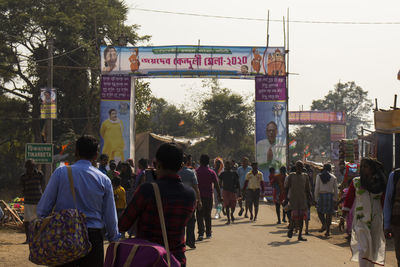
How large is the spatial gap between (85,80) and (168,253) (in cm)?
3733

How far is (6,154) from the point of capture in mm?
41250

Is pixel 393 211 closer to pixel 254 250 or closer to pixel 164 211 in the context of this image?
pixel 164 211

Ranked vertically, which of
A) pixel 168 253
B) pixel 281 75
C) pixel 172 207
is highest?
pixel 281 75

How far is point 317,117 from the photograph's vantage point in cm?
8900

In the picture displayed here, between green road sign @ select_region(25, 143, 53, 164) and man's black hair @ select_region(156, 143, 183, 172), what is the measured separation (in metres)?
Answer: 12.9

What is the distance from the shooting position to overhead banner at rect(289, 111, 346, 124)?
88.3 m

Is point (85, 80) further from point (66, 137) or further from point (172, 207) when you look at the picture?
point (172, 207)

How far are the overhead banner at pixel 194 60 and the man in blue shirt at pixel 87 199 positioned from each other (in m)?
24.6

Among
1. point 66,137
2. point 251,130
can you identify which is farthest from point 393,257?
point 251,130

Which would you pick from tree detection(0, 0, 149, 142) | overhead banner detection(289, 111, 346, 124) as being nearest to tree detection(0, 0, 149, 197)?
tree detection(0, 0, 149, 142)

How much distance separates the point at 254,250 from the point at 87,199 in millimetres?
6810

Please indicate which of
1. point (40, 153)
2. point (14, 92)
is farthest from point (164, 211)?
point (14, 92)

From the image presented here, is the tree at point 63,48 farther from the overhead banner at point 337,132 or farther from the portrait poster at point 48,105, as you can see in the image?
the overhead banner at point 337,132

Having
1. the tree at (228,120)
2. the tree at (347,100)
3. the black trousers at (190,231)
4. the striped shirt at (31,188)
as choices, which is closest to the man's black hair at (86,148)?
the black trousers at (190,231)
